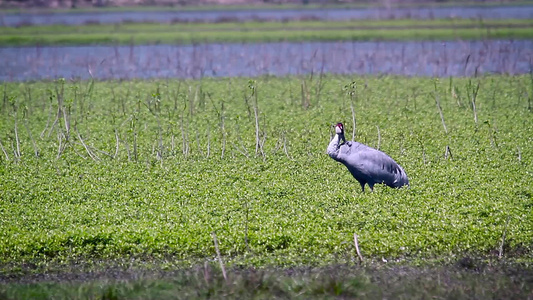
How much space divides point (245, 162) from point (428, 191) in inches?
97.6

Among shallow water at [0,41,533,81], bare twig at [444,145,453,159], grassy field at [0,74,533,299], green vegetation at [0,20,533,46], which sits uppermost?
green vegetation at [0,20,533,46]

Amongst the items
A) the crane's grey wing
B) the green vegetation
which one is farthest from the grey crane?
the green vegetation

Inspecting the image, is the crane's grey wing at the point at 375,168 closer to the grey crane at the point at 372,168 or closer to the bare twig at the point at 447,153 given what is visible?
the grey crane at the point at 372,168

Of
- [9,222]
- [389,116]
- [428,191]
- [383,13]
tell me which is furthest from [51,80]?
[383,13]

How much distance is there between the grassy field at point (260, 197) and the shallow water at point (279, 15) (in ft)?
65.2

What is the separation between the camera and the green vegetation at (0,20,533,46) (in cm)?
2452

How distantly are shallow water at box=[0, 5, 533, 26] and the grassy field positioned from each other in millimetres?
19878

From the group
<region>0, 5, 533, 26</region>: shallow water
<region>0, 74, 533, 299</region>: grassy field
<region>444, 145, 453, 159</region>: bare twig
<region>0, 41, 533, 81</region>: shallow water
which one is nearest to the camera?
<region>0, 74, 533, 299</region>: grassy field

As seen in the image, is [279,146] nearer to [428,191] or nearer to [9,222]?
[428,191]

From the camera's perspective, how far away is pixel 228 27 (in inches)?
1121

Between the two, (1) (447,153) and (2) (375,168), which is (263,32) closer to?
(1) (447,153)

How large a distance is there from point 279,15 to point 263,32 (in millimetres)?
7969

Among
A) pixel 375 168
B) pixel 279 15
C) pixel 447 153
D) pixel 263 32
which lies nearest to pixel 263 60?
pixel 263 32

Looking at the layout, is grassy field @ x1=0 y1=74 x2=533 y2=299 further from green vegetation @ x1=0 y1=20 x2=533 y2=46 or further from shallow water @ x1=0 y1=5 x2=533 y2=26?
shallow water @ x1=0 y1=5 x2=533 y2=26
